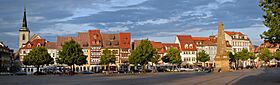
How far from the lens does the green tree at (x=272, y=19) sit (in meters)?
→ 33.4

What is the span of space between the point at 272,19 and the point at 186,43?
119 metres

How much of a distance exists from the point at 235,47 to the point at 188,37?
70.6ft

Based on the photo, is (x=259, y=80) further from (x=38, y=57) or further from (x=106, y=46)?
(x=106, y=46)

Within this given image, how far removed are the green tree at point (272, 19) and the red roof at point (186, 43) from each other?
115868mm

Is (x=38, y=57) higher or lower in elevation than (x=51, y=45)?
lower

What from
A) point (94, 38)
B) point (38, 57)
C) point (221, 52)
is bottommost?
point (221, 52)

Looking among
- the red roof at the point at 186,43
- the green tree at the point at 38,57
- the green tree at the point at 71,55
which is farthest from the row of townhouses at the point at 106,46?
the green tree at the point at 71,55

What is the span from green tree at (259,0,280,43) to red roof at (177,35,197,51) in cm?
11587

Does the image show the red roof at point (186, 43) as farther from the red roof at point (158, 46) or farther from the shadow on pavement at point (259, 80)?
the shadow on pavement at point (259, 80)

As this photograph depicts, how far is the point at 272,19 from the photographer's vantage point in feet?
110

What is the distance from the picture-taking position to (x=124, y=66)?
137125mm

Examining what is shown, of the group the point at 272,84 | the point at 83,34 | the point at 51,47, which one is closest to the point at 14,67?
the point at 51,47

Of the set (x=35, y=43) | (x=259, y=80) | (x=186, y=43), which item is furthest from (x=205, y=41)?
(x=259, y=80)

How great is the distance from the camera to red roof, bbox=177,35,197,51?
152m
